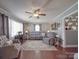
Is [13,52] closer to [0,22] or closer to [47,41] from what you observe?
[0,22]

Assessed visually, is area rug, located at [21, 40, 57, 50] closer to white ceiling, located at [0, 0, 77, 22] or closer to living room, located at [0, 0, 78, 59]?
living room, located at [0, 0, 78, 59]

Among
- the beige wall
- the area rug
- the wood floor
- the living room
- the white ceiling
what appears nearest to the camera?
the white ceiling

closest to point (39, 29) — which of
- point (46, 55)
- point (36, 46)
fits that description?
point (36, 46)

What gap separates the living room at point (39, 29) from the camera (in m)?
5.08

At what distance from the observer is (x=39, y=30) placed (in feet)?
49.8

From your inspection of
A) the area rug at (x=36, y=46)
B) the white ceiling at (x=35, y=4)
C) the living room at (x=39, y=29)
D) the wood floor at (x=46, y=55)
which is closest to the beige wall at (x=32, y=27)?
the living room at (x=39, y=29)

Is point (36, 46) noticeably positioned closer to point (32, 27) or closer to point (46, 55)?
point (46, 55)

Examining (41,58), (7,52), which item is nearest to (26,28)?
(41,58)

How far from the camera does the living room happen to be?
508 centimetres

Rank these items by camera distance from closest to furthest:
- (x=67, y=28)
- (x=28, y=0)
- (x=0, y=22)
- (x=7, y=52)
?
(x=7, y=52), (x=28, y=0), (x=0, y=22), (x=67, y=28)

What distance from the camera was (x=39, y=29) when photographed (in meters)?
15.2

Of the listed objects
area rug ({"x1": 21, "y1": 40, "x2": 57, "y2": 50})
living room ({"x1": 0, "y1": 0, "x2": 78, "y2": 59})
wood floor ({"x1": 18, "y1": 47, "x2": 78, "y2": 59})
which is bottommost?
wood floor ({"x1": 18, "y1": 47, "x2": 78, "y2": 59})

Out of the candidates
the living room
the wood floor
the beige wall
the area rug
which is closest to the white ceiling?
the living room

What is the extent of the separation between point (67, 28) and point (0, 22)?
460cm
